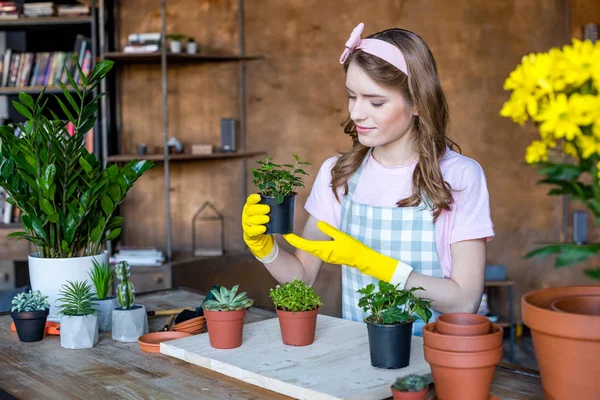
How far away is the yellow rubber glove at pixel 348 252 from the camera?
173 centimetres

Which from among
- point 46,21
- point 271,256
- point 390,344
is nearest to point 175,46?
point 46,21

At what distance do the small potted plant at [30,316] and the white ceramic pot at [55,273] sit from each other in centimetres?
8

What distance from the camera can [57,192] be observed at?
1950 mm

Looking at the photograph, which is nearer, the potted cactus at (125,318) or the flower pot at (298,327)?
the flower pot at (298,327)

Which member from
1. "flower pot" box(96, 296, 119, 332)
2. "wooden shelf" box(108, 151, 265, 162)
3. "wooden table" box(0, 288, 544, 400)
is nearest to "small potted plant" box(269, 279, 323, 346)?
"wooden table" box(0, 288, 544, 400)

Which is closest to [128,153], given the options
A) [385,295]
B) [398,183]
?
[398,183]

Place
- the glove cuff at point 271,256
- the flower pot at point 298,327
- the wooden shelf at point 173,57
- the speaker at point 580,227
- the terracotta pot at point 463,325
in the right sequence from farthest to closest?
the speaker at point 580,227 → the wooden shelf at point 173,57 → the glove cuff at point 271,256 → the flower pot at point 298,327 → the terracotta pot at point 463,325

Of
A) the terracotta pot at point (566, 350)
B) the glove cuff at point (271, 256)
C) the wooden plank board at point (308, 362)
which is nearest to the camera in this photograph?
the terracotta pot at point (566, 350)

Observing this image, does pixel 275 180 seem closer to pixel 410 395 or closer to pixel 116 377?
pixel 116 377

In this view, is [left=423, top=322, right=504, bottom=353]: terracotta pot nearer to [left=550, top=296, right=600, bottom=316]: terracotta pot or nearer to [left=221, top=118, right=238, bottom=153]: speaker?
[left=550, top=296, right=600, bottom=316]: terracotta pot

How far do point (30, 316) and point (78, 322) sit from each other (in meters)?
Answer: 0.15

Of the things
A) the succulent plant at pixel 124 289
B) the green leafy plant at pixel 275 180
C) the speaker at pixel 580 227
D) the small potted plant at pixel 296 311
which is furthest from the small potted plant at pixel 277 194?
the speaker at pixel 580 227

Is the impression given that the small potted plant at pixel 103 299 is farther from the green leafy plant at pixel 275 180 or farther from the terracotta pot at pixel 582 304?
the terracotta pot at pixel 582 304

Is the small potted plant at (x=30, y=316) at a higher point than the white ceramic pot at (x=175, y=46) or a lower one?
→ lower
